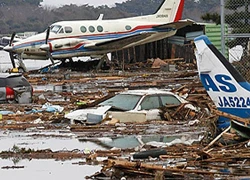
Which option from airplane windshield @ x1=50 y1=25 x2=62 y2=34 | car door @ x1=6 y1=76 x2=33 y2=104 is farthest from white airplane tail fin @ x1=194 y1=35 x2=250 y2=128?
airplane windshield @ x1=50 y1=25 x2=62 y2=34

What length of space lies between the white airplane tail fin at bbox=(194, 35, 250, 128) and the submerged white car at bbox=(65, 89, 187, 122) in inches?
276

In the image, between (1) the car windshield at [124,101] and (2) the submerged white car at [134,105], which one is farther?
(1) the car windshield at [124,101]

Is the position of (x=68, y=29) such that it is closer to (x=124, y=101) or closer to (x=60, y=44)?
(x=60, y=44)

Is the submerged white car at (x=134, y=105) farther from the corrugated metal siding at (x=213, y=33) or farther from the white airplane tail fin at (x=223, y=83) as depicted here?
→ the corrugated metal siding at (x=213, y=33)

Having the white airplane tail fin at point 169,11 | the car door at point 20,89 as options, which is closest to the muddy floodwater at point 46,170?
the car door at point 20,89

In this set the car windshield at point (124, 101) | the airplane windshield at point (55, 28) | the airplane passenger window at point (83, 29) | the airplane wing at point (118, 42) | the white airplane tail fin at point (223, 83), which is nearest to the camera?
the white airplane tail fin at point (223, 83)

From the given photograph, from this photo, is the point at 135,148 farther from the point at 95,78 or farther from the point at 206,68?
the point at 95,78

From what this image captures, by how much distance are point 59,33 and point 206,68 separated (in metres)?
35.4

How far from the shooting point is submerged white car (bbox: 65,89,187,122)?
22.2 m

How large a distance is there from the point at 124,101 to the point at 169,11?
1423 inches

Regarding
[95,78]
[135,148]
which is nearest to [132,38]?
[95,78]

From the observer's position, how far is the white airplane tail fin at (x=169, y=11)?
189ft

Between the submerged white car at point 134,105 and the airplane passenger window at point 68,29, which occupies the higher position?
the submerged white car at point 134,105

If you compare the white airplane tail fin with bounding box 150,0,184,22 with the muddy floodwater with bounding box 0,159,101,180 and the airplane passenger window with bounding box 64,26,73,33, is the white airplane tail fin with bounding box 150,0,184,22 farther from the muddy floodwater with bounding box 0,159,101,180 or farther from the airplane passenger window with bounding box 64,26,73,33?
the muddy floodwater with bounding box 0,159,101,180
